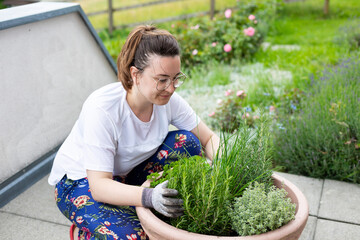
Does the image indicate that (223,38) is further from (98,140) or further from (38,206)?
(98,140)

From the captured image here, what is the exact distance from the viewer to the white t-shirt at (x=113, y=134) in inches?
Answer: 69.9

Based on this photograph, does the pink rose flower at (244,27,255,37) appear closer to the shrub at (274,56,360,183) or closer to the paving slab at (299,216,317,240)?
the shrub at (274,56,360,183)

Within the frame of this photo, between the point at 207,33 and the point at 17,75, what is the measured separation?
318 centimetres

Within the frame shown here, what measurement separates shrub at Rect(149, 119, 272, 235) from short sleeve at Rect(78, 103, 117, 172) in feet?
0.76

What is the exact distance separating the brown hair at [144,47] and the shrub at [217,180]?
1.60ft

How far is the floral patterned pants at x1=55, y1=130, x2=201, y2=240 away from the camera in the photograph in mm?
1735

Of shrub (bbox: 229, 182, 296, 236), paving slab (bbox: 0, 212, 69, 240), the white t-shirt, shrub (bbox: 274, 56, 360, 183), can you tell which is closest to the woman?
the white t-shirt

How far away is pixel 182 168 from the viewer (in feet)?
5.25

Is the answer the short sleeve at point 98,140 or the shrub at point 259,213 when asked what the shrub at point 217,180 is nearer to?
the shrub at point 259,213

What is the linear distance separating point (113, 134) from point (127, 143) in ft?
0.41

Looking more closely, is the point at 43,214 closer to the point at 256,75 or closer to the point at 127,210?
the point at 127,210

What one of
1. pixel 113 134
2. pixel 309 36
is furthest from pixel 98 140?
pixel 309 36

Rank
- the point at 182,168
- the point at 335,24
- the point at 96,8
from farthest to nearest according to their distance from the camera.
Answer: the point at 96,8, the point at 335,24, the point at 182,168

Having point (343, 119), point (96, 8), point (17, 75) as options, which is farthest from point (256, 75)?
point (96, 8)
